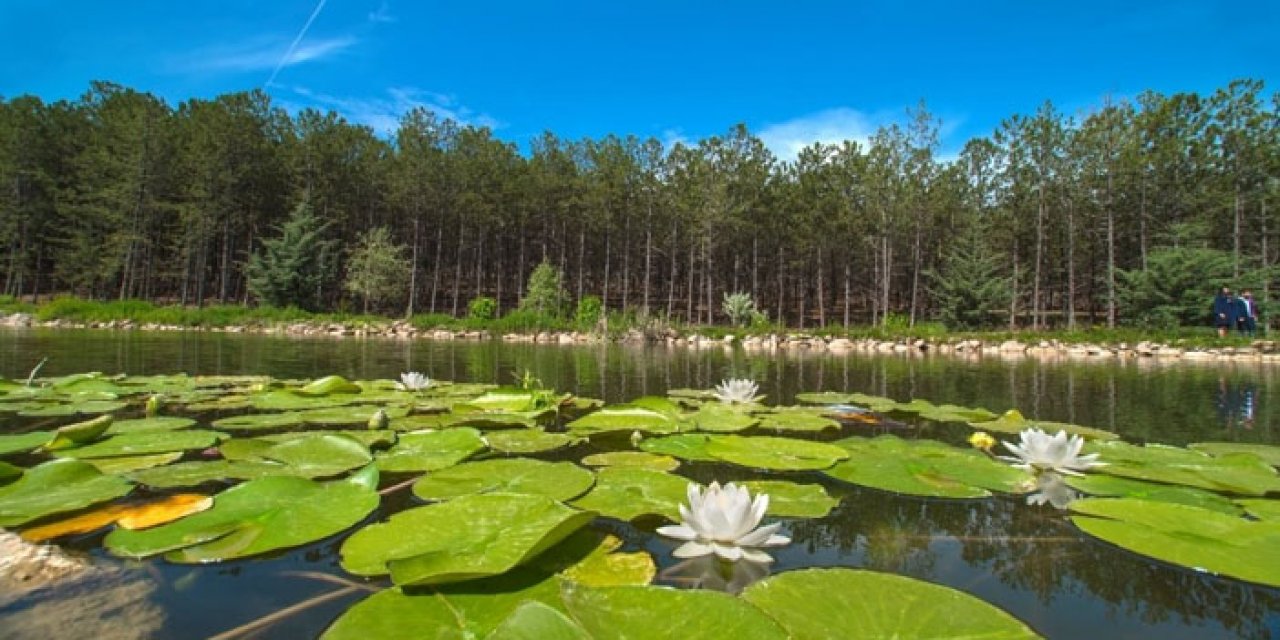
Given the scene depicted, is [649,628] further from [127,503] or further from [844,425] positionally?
[844,425]

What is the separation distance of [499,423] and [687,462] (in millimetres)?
1169

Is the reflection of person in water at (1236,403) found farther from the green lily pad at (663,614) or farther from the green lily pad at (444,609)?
the green lily pad at (444,609)

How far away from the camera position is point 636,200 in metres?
30.4

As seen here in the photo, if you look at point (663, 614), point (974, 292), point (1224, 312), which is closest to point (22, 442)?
point (663, 614)

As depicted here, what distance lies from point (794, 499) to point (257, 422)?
2.76 meters

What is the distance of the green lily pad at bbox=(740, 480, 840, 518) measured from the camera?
1751mm

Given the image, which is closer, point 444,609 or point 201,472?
point 444,609

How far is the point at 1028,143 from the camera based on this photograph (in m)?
23.1

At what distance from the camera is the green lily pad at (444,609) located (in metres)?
→ 1.00

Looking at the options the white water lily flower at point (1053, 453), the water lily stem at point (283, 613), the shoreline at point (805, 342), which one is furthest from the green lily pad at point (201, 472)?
the shoreline at point (805, 342)

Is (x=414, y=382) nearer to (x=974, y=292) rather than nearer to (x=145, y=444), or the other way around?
(x=145, y=444)

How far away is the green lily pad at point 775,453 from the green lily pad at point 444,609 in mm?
1303

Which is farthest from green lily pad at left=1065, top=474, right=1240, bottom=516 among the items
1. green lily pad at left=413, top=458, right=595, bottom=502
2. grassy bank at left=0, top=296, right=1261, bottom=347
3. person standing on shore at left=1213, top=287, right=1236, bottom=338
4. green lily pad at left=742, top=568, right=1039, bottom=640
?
person standing on shore at left=1213, top=287, right=1236, bottom=338

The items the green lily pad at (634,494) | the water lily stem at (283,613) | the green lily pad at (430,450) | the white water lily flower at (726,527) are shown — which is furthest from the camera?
the green lily pad at (430,450)
